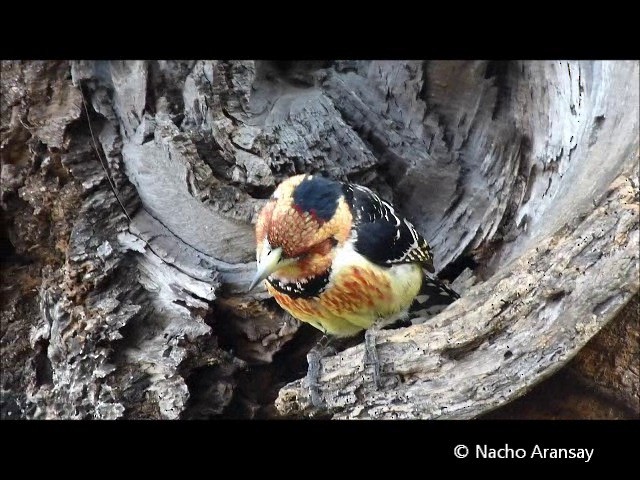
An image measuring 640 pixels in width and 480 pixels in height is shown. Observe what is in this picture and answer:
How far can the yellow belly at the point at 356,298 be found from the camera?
1550mm

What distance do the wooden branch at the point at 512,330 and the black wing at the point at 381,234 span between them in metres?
0.23

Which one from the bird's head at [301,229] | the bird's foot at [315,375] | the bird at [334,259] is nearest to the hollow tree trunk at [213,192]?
the bird's foot at [315,375]

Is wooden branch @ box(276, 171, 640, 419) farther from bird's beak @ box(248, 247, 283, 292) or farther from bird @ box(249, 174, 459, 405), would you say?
bird's beak @ box(248, 247, 283, 292)

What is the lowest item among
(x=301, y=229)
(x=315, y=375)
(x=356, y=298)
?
(x=315, y=375)

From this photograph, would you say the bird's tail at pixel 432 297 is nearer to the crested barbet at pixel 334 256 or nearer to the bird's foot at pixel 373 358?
the crested barbet at pixel 334 256

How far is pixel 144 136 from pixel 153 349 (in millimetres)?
633

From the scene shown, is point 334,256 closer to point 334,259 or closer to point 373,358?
point 334,259

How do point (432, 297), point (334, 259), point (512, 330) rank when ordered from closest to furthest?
1. point (512, 330)
2. point (334, 259)
3. point (432, 297)

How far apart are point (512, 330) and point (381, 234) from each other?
463 mm

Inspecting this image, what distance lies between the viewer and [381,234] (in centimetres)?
164

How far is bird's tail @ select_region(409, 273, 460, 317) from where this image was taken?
1.78m

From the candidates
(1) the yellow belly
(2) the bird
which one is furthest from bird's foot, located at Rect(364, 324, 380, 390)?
(1) the yellow belly

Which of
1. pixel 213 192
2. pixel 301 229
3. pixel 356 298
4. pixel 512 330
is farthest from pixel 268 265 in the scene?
pixel 512 330

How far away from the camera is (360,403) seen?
57.7 inches
